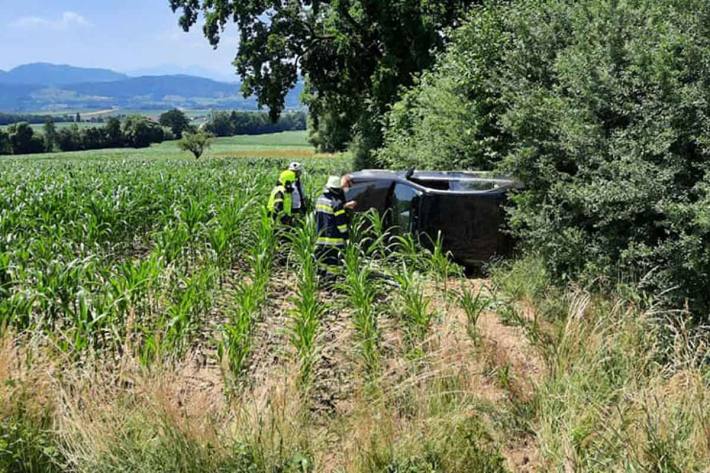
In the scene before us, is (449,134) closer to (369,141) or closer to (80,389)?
(80,389)

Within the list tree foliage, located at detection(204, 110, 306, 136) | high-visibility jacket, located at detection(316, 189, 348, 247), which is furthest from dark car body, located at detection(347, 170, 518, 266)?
tree foliage, located at detection(204, 110, 306, 136)

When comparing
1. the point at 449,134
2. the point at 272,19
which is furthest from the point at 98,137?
the point at 449,134

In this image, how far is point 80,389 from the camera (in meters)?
3.36

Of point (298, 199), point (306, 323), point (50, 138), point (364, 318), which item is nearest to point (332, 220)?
point (298, 199)

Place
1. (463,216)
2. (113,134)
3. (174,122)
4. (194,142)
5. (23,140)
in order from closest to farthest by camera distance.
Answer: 1. (463,216)
2. (194,142)
3. (23,140)
4. (113,134)
5. (174,122)

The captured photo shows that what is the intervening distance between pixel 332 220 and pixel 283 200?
170 cm

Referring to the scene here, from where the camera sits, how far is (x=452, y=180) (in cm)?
773

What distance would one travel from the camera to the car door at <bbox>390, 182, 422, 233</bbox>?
741cm

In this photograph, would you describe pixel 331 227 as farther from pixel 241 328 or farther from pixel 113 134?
pixel 113 134

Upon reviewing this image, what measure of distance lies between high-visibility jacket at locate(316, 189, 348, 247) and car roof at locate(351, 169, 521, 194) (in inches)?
53.8

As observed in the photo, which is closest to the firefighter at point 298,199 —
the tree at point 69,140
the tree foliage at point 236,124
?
the tree at point 69,140

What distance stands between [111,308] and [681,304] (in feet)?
15.5

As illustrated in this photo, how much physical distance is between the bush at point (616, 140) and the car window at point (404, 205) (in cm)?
132

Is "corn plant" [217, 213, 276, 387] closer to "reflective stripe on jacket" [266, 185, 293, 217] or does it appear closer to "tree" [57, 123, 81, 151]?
"reflective stripe on jacket" [266, 185, 293, 217]
